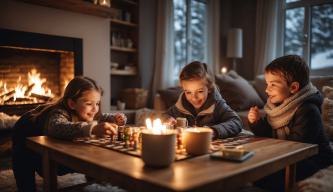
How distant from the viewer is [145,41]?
463 centimetres

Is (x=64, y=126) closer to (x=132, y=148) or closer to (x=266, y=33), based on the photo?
(x=132, y=148)

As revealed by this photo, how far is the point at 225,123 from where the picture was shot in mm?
1501

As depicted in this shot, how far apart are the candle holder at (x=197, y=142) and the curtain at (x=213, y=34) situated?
4400mm

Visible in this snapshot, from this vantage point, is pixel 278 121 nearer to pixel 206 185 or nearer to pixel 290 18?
pixel 206 185

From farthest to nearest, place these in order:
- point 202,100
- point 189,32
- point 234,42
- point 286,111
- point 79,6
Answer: point 189,32
point 234,42
point 79,6
point 202,100
point 286,111

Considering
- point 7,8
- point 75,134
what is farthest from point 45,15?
point 75,134

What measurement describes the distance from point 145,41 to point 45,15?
1686mm

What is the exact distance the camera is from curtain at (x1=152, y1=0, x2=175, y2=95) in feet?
15.3

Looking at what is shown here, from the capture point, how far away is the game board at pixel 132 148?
1.07 metres

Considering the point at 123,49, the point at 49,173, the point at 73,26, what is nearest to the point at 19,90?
the point at 73,26

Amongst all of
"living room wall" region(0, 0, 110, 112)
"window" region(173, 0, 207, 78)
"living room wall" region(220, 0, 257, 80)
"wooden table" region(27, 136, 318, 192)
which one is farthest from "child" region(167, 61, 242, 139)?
"living room wall" region(220, 0, 257, 80)

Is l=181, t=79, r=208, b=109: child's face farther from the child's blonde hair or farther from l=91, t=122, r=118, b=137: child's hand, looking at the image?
l=91, t=122, r=118, b=137: child's hand

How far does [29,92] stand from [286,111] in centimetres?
265

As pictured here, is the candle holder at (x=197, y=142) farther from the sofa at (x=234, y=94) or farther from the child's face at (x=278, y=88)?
the sofa at (x=234, y=94)
